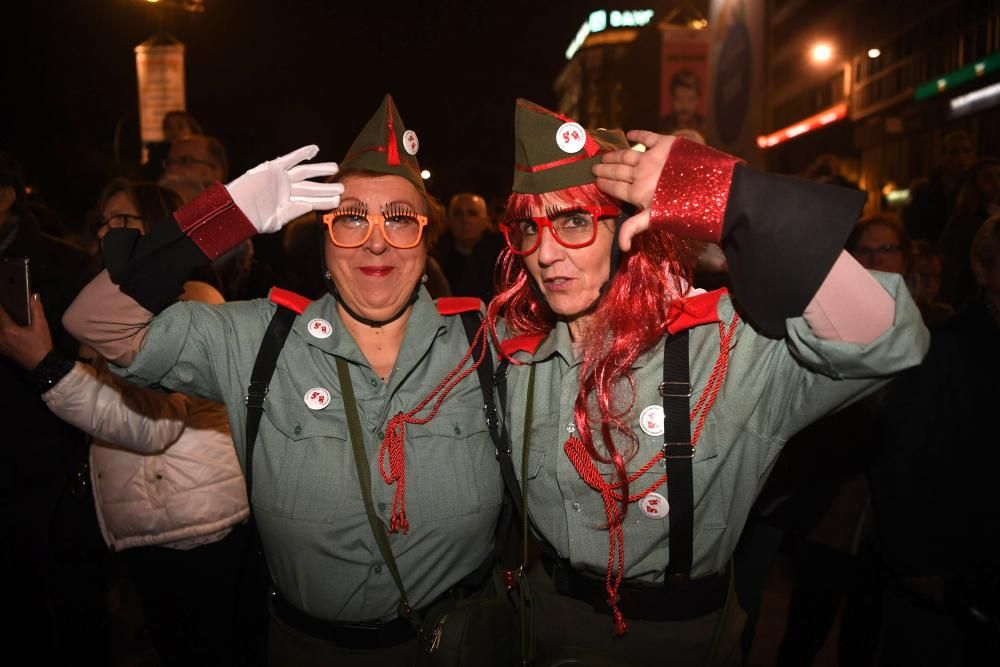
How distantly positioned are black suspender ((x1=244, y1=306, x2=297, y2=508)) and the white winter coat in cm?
62

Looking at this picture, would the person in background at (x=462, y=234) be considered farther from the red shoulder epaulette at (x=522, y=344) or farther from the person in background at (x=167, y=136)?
the red shoulder epaulette at (x=522, y=344)

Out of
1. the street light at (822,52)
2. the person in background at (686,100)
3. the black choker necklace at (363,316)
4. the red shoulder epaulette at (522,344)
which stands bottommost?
the red shoulder epaulette at (522,344)

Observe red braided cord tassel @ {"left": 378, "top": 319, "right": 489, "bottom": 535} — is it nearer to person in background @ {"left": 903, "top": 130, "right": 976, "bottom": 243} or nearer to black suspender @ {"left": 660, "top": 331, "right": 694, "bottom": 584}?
black suspender @ {"left": 660, "top": 331, "right": 694, "bottom": 584}

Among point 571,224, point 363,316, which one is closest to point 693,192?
→ point 571,224

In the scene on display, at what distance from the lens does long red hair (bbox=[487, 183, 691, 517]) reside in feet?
6.56

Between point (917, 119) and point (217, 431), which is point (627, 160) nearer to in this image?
point (217, 431)

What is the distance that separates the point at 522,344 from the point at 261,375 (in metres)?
0.84

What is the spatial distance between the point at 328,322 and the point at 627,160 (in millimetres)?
1145

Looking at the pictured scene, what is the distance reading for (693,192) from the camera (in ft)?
5.14

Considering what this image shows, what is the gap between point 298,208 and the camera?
83.3 inches

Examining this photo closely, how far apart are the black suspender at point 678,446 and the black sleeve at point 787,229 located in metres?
0.40

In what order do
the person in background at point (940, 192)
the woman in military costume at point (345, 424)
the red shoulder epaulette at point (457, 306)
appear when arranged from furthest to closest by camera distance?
the person in background at point (940, 192) → the red shoulder epaulette at point (457, 306) → the woman in military costume at point (345, 424)

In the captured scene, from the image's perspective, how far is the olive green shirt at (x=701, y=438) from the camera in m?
1.79

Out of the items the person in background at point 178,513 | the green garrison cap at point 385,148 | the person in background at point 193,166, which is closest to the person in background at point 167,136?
the person in background at point 193,166
